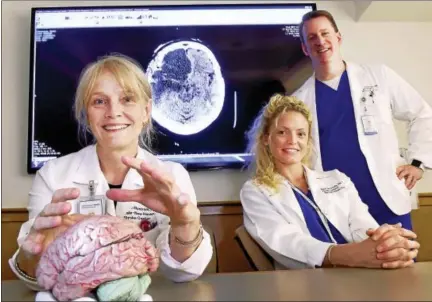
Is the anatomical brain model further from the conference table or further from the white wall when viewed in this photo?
the white wall

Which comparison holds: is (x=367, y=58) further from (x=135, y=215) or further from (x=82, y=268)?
(x=82, y=268)

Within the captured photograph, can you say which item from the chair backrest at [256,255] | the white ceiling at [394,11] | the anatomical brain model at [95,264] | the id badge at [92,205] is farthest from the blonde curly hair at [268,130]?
the anatomical brain model at [95,264]

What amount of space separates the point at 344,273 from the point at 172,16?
138cm

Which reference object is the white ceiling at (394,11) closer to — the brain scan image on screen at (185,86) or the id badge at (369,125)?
the id badge at (369,125)

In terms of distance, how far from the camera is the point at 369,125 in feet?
5.61

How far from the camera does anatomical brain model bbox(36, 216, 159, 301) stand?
63 centimetres

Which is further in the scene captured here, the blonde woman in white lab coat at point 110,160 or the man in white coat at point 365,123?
the man in white coat at point 365,123

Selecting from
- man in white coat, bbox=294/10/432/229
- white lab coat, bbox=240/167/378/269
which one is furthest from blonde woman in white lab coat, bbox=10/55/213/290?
man in white coat, bbox=294/10/432/229

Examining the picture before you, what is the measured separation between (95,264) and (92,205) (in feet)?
1.61

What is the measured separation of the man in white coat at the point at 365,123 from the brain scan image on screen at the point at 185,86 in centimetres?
35

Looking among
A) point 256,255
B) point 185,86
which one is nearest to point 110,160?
point 256,255

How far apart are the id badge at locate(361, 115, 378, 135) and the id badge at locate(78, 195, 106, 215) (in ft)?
3.35

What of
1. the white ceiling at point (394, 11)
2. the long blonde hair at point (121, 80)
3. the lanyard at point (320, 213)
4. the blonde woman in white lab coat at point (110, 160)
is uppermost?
the white ceiling at point (394, 11)

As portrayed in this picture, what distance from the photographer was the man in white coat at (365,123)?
1.67 m
